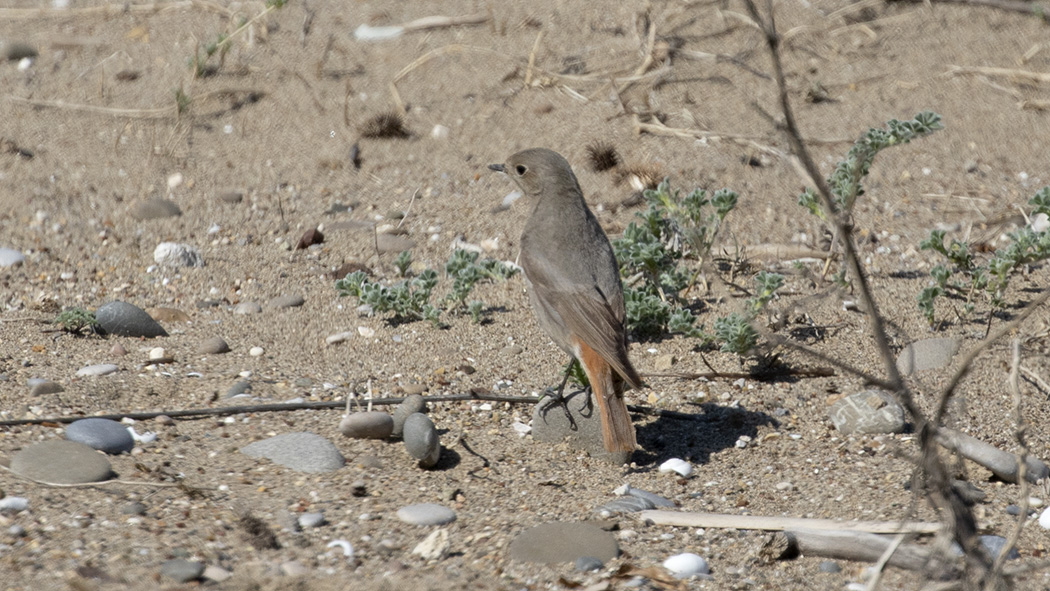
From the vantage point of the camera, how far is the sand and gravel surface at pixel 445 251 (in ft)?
12.5

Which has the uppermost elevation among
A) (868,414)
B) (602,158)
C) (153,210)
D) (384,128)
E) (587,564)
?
(384,128)

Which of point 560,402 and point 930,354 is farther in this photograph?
point 930,354

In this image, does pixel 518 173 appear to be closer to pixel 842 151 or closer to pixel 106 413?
pixel 106 413

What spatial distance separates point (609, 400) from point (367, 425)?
39.8 inches

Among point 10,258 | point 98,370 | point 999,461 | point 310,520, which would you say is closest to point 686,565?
point 310,520

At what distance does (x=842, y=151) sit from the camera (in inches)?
301

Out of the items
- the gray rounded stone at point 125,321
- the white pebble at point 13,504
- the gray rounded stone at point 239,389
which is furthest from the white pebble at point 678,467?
the gray rounded stone at point 125,321

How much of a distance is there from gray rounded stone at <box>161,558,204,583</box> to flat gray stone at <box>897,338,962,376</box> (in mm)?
3416

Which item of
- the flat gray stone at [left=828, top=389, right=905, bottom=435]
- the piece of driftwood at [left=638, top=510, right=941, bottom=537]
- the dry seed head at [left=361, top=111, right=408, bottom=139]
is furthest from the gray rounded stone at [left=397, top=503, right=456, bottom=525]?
the dry seed head at [left=361, top=111, right=408, bottom=139]

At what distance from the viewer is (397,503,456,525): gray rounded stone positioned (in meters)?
3.93

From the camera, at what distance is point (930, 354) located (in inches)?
210

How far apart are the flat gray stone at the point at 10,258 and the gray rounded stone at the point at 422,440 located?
3474mm

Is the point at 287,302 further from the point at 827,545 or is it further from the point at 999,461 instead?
the point at 999,461

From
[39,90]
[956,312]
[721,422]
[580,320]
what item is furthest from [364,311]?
[39,90]
